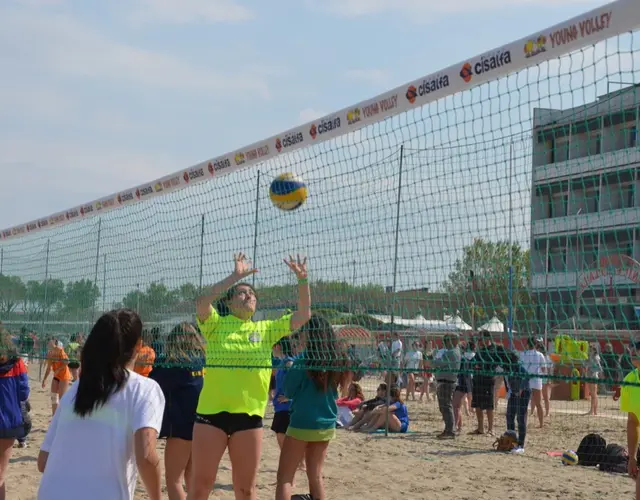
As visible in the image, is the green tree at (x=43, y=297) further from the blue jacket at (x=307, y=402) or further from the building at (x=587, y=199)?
the building at (x=587, y=199)

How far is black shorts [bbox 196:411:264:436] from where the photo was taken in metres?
5.35

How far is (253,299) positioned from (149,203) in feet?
11.3

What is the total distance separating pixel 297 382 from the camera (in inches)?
237

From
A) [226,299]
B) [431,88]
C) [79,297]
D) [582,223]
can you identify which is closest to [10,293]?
[79,297]

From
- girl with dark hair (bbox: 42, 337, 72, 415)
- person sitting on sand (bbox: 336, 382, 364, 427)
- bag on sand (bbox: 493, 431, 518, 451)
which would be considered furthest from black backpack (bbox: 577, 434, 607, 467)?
girl with dark hair (bbox: 42, 337, 72, 415)

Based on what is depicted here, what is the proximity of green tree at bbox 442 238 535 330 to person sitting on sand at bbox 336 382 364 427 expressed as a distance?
8.68m

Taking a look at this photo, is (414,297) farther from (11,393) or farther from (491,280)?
(11,393)

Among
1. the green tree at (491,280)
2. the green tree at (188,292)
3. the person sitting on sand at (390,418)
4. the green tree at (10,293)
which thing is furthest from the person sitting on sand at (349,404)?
the green tree at (491,280)

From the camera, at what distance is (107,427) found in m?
3.48

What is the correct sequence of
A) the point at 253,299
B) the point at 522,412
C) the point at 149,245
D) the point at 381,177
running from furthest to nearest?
the point at 522,412
the point at 149,245
the point at 381,177
the point at 253,299

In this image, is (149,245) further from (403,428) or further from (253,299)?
(403,428)

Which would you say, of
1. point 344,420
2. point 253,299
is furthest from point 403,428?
point 253,299

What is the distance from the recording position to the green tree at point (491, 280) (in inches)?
215

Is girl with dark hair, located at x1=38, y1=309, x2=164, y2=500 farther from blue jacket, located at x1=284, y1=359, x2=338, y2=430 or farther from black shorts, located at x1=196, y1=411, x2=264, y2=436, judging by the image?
blue jacket, located at x1=284, y1=359, x2=338, y2=430
